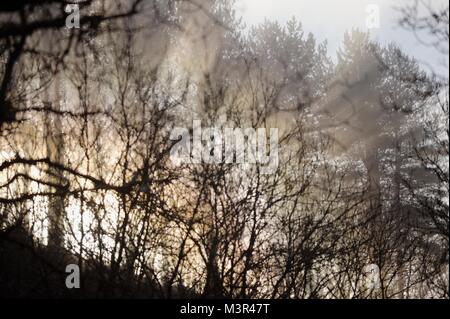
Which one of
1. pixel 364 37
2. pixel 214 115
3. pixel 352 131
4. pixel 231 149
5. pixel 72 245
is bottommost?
pixel 72 245

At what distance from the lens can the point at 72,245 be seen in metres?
7.01

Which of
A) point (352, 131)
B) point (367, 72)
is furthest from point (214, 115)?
point (367, 72)

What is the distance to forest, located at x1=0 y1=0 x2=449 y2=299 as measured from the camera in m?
6.49

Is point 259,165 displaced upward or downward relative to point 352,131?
downward

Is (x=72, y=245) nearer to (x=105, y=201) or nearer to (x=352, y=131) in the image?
(x=105, y=201)

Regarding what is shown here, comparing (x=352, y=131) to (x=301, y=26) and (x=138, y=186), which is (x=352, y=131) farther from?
(x=138, y=186)

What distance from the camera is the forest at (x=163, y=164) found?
6.49 m

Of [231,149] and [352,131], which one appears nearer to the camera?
[231,149]

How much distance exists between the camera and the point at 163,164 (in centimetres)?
688
